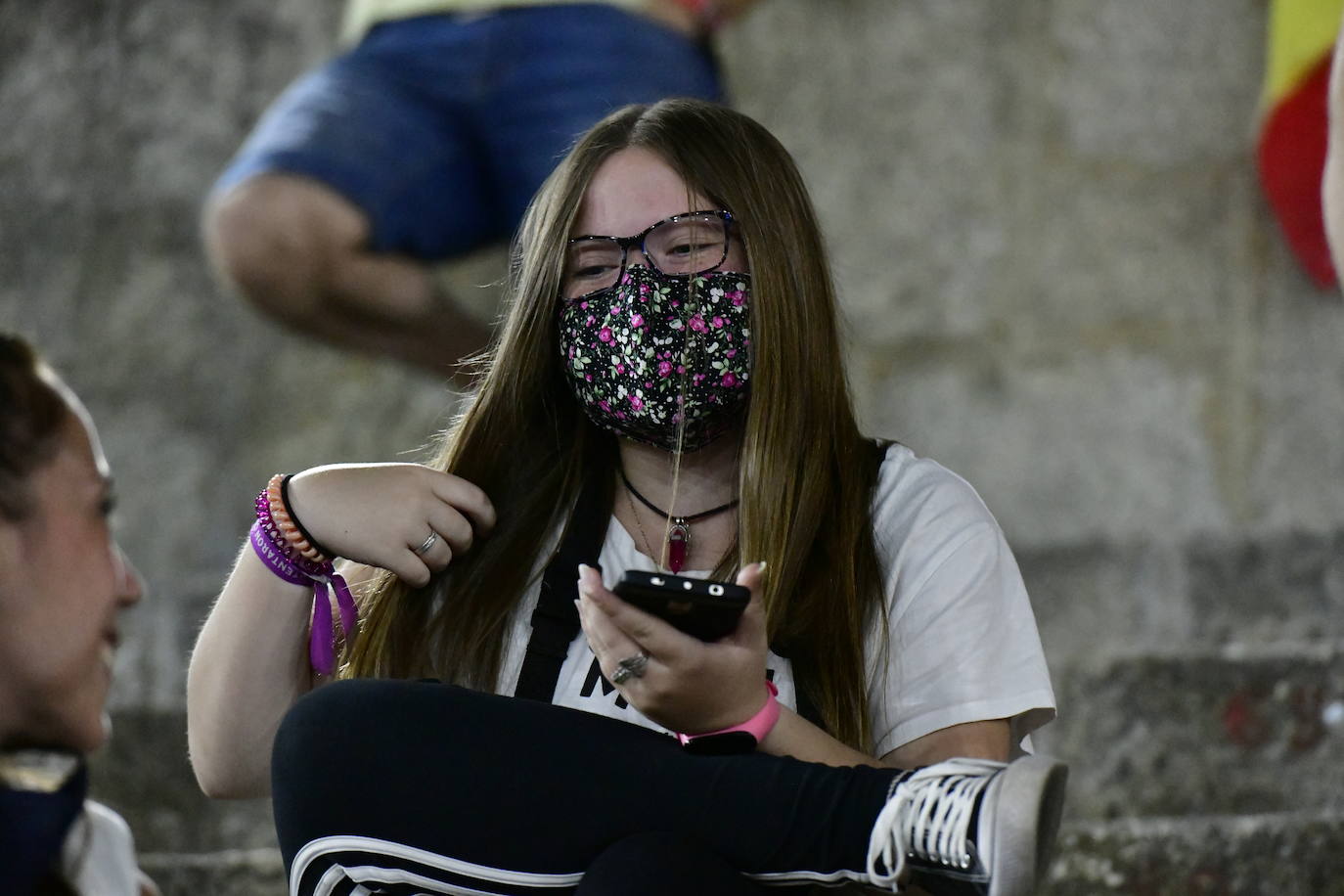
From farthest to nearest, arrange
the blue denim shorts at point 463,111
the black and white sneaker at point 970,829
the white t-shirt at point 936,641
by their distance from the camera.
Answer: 1. the blue denim shorts at point 463,111
2. the white t-shirt at point 936,641
3. the black and white sneaker at point 970,829

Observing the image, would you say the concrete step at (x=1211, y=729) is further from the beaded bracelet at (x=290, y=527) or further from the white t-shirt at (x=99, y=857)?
the white t-shirt at (x=99, y=857)

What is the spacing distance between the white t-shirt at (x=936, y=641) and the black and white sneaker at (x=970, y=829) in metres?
0.27

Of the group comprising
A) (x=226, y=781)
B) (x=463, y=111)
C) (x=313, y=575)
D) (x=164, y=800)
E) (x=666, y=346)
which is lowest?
(x=164, y=800)

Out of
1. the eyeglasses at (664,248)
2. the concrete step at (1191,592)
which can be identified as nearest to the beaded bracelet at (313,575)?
the eyeglasses at (664,248)

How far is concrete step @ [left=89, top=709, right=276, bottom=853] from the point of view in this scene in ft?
8.43

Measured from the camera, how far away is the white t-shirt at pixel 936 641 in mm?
1523

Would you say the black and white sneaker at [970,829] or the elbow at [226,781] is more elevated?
the black and white sneaker at [970,829]

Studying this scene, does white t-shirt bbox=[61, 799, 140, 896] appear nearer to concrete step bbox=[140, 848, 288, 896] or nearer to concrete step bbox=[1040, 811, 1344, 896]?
concrete step bbox=[140, 848, 288, 896]

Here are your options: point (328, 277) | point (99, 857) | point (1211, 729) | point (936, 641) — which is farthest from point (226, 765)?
point (328, 277)

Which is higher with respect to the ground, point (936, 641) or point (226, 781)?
point (936, 641)

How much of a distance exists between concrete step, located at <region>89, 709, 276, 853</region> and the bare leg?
2.93ft

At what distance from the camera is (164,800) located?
2580mm

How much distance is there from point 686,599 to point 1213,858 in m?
0.97

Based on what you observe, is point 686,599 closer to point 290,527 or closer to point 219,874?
point 290,527
